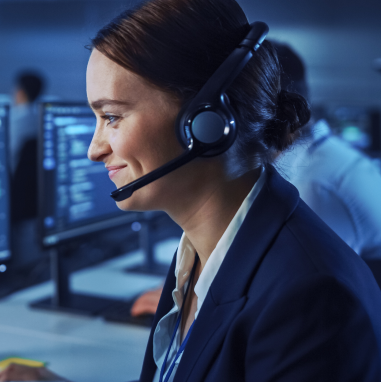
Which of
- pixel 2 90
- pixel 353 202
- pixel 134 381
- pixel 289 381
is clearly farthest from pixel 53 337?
pixel 2 90

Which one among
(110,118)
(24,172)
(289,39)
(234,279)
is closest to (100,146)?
(110,118)

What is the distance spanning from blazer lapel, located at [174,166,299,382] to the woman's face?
0.14m

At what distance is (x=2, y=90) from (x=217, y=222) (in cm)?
567

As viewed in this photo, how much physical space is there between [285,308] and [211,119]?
0.28 meters

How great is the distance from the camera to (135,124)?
0.71 metres

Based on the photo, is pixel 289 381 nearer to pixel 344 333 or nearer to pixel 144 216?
pixel 344 333

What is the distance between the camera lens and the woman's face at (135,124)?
70 cm

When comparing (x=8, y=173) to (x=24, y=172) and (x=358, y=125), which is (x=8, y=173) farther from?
(x=358, y=125)

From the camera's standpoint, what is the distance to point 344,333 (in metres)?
0.54

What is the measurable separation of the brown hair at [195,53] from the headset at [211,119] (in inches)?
1.3

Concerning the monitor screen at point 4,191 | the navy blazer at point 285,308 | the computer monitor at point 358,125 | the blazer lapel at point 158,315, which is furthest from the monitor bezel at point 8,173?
the computer monitor at point 358,125

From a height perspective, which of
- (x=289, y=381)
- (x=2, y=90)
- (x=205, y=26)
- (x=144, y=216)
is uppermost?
(x=205, y=26)

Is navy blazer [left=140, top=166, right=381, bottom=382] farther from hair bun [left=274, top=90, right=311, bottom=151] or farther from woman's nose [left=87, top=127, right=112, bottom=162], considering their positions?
woman's nose [left=87, top=127, right=112, bottom=162]

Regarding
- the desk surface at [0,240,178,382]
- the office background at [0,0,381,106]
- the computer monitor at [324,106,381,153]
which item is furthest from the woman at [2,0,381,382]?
the computer monitor at [324,106,381,153]
